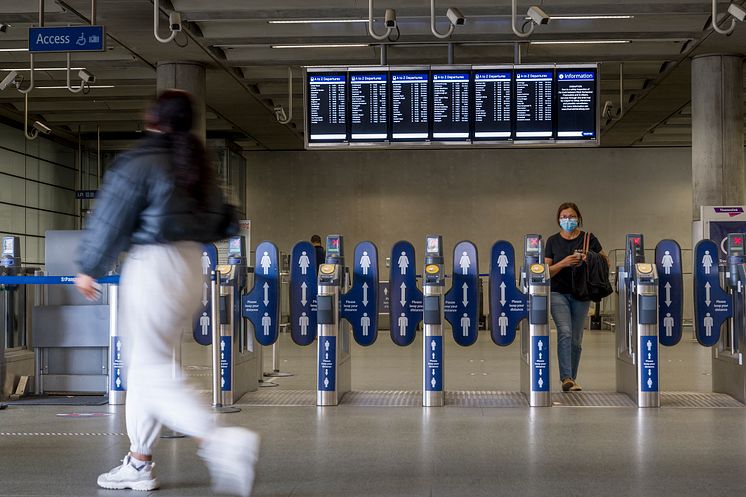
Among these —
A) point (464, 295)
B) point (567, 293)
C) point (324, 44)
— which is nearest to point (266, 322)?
point (464, 295)

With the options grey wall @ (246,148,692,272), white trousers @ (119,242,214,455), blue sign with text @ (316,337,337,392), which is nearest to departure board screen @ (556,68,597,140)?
blue sign with text @ (316,337,337,392)

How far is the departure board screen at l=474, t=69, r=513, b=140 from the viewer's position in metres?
9.73

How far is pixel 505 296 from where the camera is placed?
27.2ft

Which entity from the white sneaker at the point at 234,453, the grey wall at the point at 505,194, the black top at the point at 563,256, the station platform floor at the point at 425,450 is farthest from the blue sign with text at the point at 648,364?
the grey wall at the point at 505,194

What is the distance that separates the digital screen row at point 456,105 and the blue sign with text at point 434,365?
9.67 ft

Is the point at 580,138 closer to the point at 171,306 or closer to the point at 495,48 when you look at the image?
the point at 495,48

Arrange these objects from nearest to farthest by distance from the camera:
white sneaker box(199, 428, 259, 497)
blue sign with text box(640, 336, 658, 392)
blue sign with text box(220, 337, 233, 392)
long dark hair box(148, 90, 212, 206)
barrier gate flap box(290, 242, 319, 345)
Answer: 1. white sneaker box(199, 428, 259, 497)
2. long dark hair box(148, 90, 212, 206)
3. blue sign with text box(640, 336, 658, 392)
4. blue sign with text box(220, 337, 233, 392)
5. barrier gate flap box(290, 242, 319, 345)

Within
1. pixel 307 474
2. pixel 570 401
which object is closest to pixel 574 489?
pixel 307 474

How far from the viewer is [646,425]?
629 cm

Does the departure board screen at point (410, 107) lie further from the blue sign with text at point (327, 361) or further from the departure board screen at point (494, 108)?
the blue sign with text at point (327, 361)

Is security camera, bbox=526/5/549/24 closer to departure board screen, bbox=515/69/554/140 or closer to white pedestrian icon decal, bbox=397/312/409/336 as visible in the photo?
departure board screen, bbox=515/69/554/140

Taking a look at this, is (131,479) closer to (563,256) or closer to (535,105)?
(563,256)

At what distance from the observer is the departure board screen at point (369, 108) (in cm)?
987

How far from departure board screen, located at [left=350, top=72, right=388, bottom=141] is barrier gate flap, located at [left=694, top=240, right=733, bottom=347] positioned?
3545 mm
